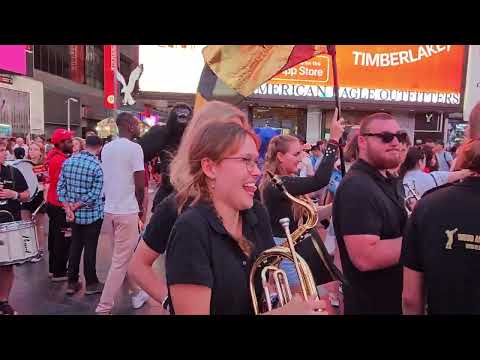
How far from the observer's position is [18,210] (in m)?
5.04

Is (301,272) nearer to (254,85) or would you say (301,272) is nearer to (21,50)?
(254,85)

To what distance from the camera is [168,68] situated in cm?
1666

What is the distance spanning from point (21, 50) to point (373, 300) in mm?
25515

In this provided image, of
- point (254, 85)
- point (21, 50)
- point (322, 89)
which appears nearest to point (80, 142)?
point (254, 85)

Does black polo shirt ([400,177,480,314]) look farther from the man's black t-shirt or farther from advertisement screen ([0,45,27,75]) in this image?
advertisement screen ([0,45,27,75])

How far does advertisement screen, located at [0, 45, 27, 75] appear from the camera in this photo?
73.0 feet

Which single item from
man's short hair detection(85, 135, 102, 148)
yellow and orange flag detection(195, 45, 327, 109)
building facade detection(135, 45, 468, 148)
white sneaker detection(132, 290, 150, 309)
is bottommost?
white sneaker detection(132, 290, 150, 309)

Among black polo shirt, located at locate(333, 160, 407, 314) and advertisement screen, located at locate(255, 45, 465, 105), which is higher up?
advertisement screen, located at locate(255, 45, 465, 105)

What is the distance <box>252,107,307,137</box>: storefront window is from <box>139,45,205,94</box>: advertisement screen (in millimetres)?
2885

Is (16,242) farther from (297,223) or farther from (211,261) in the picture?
(211,261)

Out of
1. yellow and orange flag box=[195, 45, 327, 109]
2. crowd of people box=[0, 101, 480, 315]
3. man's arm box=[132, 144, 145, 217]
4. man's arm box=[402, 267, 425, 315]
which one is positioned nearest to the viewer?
crowd of people box=[0, 101, 480, 315]

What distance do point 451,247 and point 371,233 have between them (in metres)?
0.54

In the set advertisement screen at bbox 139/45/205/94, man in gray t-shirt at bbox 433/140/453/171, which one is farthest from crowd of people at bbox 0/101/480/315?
advertisement screen at bbox 139/45/205/94

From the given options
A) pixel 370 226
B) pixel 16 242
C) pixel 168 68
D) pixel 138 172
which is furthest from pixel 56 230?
pixel 168 68
